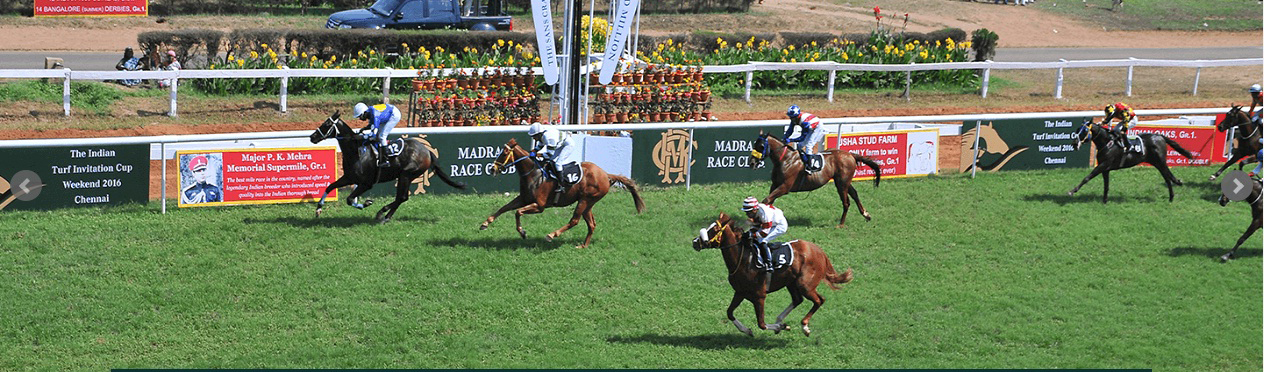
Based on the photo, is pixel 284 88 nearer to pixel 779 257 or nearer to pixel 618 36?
pixel 618 36

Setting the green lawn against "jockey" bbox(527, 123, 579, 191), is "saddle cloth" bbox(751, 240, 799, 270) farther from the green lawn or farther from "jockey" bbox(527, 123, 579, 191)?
"jockey" bbox(527, 123, 579, 191)

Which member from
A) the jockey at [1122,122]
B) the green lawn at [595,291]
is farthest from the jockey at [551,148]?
the jockey at [1122,122]

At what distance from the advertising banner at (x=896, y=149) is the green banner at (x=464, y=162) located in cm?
517

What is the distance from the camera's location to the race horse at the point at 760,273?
13.7 meters

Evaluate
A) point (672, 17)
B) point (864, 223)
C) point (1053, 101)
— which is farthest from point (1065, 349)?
point (672, 17)

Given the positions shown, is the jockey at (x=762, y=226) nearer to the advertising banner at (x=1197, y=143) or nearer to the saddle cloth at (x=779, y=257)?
the saddle cloth at (x=779, y=257)

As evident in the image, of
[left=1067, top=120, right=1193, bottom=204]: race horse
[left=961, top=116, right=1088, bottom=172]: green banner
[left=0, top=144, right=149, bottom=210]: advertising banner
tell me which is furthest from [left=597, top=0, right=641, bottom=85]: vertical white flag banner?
[left=0, top=144, right=149, bottom=210]: advertising banner

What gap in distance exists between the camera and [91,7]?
34.5 m

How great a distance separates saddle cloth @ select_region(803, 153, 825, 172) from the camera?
18.8 meters

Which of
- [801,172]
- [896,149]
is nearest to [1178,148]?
[896,149]

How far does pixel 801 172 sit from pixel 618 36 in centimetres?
532

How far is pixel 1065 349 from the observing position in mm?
14531

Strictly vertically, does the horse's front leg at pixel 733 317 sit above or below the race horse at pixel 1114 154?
below

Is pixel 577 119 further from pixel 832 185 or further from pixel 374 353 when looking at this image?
pixel 374 353
